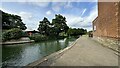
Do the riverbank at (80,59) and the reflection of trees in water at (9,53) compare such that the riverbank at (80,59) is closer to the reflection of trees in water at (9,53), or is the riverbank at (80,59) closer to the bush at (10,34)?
the reflection of trees in water at (9,53)

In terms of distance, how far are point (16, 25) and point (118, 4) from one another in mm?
42287

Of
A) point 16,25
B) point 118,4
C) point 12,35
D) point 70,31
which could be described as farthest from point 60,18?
point 118,4

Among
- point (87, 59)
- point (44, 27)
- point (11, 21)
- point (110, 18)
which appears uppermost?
point (11, 21)

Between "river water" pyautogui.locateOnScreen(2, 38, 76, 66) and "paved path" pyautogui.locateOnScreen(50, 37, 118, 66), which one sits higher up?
"paved path" pyautogui.locateOnScreen(50, 37, 118, 66)

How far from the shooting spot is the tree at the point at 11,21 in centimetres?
4094

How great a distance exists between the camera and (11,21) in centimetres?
4366

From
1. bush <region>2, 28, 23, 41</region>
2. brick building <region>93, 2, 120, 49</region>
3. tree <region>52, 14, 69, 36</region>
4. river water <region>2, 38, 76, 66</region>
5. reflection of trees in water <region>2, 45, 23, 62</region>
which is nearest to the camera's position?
brick building <region>93, 2, 120, 49</region>

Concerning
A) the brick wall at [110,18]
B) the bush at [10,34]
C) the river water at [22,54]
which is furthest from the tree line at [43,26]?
the brick wall at [110,18]

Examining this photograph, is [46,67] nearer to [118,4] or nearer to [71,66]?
[71,66]

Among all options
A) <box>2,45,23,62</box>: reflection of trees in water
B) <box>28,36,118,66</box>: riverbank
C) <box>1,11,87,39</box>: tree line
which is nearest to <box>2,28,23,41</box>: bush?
<box>1,11,87,39</box>: tree line

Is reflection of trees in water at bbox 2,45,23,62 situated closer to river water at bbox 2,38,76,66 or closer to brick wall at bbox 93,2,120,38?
river water at bbox 2,38,76,66

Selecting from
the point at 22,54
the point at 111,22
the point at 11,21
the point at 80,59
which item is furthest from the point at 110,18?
the point at 11,21

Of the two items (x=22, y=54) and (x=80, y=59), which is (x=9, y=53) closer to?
(x=22, y=54)

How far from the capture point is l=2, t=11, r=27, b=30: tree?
40938mm
